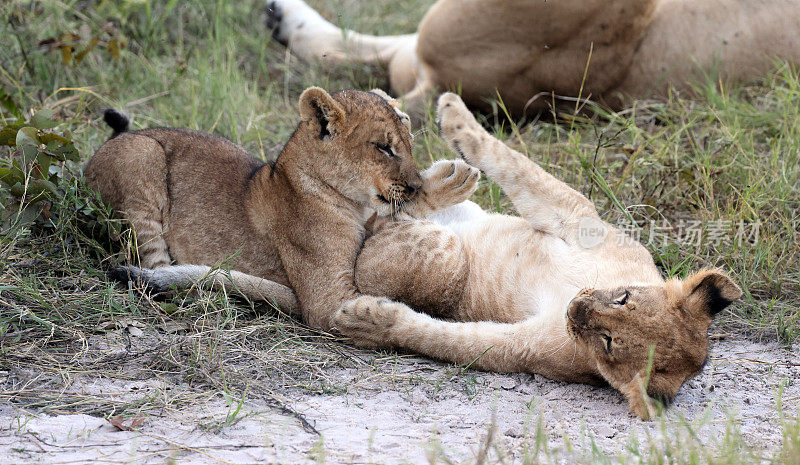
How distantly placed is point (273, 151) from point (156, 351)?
2151mm

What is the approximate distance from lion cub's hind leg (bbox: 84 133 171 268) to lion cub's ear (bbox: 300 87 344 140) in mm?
846

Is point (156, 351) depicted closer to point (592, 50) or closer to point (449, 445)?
point (449, 445)

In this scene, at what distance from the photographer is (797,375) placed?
10.7ft

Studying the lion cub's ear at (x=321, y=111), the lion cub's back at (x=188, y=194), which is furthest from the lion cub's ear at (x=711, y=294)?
the lion cub's back at (x=188, y=194)

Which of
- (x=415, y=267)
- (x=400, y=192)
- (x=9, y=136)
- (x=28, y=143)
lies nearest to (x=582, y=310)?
(x=415, y=267)

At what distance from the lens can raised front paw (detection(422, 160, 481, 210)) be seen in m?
3.70

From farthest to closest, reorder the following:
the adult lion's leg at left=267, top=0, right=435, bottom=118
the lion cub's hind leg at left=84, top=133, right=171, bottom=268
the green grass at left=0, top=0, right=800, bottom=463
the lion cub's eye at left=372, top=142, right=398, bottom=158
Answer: the adult lion's leg at left=267, top=0, right=435, bottom=118 → the lion cub's hind leg at left=84, top=133, right=171, bottom=268 → the lion cub's eye at left=372, top=142, right=398, bottom=158 → the green grass at left=0, top=0, right=800, bottom=463

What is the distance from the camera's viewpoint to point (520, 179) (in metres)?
3.82

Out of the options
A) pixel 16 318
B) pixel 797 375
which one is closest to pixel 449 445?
pixel 797 375

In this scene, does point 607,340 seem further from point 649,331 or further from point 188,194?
point 188,194

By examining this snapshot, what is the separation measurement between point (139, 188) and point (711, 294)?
2.47 metres

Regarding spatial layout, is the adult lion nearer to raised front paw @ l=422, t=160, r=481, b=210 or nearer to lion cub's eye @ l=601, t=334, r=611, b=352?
raised front paw @ l=422, t=160, r=481, b=210

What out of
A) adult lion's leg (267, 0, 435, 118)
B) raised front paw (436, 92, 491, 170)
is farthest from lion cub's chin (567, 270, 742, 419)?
adult lion's leg (267, 0, 435, 118)

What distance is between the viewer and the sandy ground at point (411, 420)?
94.0 inches
